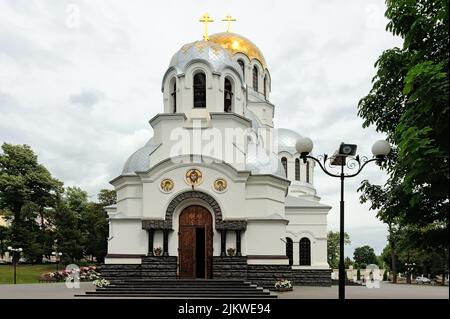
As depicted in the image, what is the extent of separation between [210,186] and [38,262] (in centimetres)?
2807

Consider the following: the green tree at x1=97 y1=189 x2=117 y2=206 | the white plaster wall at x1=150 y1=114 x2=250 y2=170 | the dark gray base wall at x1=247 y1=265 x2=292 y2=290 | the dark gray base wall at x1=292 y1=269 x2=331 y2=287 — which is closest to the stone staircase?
the dark gray base wall at x1=247 y1=265 x2=292 y2=290

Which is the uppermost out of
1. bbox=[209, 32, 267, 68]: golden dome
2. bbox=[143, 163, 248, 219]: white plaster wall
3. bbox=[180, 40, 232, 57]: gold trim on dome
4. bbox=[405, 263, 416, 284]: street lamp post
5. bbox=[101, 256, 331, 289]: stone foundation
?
bbox=[209, 32, 267, 68]: golden dome

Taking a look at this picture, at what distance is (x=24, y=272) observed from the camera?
127 ft

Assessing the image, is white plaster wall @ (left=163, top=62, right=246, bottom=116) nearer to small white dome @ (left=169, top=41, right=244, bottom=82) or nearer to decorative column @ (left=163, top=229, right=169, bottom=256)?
small white dome @ (left=169, top=41, right=244, bottom=82)

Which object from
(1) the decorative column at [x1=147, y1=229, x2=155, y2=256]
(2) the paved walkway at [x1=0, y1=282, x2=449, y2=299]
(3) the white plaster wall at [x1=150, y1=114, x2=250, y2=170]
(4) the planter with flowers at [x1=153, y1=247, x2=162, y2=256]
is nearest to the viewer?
(2) the paved walkway at [x1=0, y1=282, x2=449, y2=299]

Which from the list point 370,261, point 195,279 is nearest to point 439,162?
point 195,279

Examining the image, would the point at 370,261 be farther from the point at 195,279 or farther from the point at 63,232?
the point at 195,279

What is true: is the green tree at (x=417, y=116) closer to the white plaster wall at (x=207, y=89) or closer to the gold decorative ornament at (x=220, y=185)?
the gold decorative ornament at (x=220, y=185)

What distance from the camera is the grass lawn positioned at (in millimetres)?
34800

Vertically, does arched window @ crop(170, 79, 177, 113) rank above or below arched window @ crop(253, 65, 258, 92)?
below

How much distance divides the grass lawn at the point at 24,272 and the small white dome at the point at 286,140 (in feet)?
60.0

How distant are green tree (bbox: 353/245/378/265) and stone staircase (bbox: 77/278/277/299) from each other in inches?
2934

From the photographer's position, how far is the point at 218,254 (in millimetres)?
22391

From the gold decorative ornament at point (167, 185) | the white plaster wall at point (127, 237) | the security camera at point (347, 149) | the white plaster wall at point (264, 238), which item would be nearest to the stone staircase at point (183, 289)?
the white plaster wall at point (264, 238)
